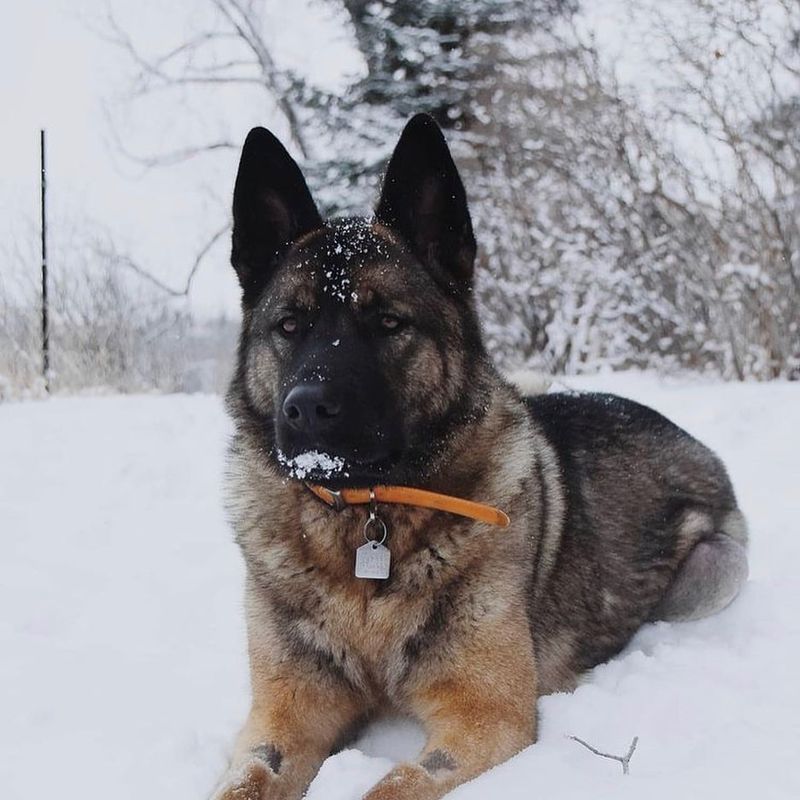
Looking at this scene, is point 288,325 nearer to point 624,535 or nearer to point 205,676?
point 205,676

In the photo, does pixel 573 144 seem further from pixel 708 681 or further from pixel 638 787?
pixel 638 787

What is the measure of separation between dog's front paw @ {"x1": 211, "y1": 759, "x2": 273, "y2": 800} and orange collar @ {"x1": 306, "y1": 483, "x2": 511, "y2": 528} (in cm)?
76

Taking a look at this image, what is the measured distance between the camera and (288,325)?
105 inches

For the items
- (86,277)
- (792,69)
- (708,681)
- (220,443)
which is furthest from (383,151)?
(708,681)

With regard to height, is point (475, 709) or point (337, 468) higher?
point (337, 468)

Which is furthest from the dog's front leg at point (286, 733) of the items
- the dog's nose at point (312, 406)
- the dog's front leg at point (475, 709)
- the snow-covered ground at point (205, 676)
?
the dog's nose at point (312, 406)

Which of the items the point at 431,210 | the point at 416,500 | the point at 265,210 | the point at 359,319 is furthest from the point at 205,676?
the point at 431,210

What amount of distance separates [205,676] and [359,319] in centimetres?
134

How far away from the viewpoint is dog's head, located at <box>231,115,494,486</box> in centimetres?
242

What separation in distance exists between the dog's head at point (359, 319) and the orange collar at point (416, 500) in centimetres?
5

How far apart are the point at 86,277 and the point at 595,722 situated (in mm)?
13045

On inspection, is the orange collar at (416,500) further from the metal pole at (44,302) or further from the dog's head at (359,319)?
the metal pole at (44,302)

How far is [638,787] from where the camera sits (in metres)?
1.88

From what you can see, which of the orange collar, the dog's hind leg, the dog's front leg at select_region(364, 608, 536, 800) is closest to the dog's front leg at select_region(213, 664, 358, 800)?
the dog's front leg at select_region(364, 608, 536, 800)
